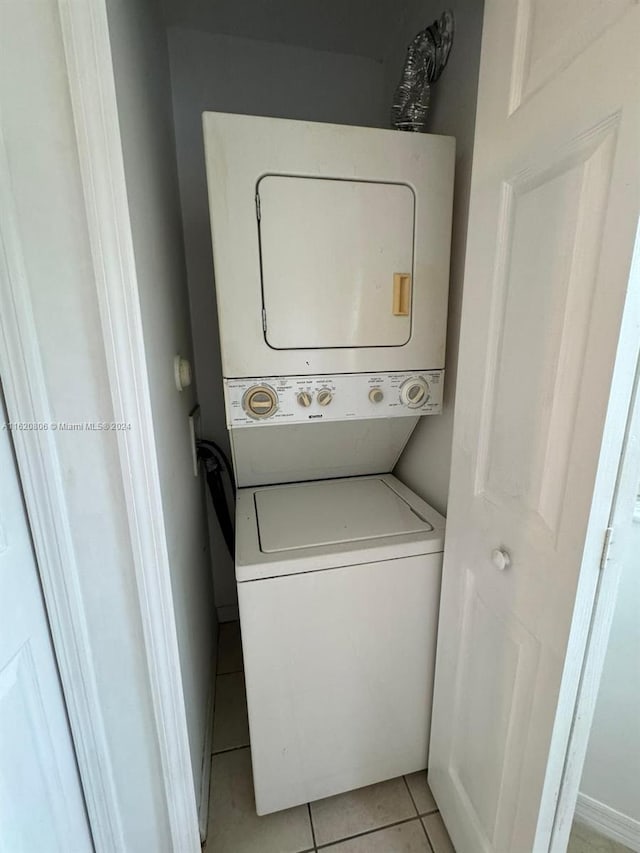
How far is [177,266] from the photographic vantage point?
147cm

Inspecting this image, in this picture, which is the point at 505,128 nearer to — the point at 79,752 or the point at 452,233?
the point at 452,233

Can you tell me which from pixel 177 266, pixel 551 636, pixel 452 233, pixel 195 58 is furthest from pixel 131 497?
pixel 195 58

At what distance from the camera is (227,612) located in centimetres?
223

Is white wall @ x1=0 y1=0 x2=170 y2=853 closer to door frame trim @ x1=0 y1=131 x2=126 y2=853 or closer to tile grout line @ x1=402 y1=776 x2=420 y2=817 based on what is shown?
door frame trim @ x1=0 y1=131 x2=126 y2=853

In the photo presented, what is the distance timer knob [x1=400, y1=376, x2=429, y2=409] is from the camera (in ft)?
4.07

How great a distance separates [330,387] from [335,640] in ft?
2.70

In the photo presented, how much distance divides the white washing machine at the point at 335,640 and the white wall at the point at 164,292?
8.9 inches

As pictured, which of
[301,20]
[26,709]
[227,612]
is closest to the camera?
[26,709]

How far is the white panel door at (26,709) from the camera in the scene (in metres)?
0.70

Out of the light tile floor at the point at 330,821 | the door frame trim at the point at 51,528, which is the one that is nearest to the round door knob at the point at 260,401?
the door frame trim at the point at 51,528

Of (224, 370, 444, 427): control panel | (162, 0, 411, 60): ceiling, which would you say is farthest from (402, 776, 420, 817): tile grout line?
(162, 0, 411, 60): ceiling

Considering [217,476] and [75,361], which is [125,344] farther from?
Answer: [217,476]

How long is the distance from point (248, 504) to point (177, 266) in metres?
1.01

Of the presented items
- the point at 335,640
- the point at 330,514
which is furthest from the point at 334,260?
the point at 335,640
